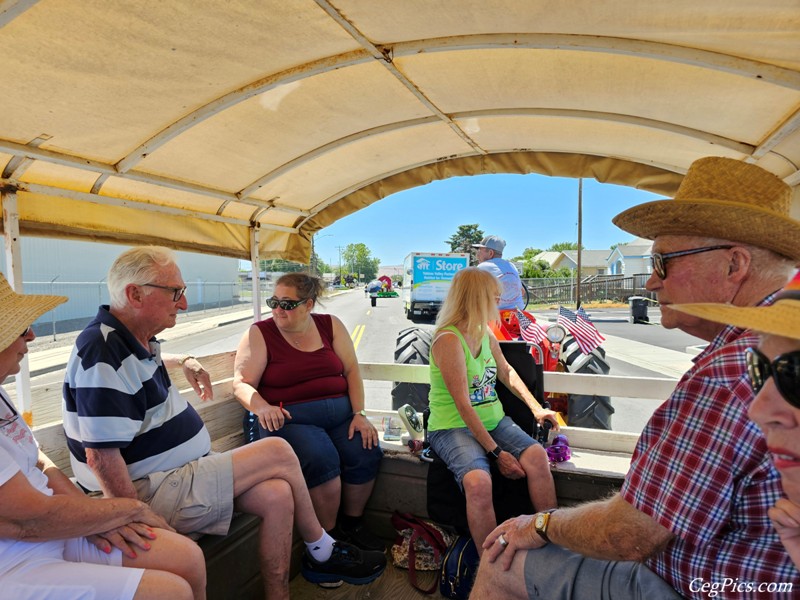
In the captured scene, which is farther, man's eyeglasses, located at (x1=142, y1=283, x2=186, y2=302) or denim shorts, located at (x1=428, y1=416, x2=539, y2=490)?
denim shorts, located at (x1=428, y1=416, x2=539, y2=490)

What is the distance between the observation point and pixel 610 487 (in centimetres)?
240

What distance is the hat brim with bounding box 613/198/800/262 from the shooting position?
4.59ft

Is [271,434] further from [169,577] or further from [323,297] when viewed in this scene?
[169,577]

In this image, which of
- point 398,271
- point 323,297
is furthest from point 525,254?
point 323,297

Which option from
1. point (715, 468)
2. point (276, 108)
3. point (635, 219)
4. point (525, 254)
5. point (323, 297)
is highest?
point (525, 254)

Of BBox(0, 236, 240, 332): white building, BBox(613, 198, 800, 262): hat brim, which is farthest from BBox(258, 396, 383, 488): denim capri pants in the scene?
BBox(0, 236, 240, 332): white building

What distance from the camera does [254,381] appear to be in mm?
2680

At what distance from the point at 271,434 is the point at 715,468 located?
2.07 m

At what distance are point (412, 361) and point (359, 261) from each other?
95.7 metres

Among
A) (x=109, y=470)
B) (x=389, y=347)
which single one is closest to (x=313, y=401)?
(x=109, y=470)

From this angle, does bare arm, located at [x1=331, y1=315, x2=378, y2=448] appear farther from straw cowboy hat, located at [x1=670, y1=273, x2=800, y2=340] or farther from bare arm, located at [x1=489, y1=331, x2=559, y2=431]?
straw cowboy hat, located at [x1=670, y1=273, x2=800, y2=340]

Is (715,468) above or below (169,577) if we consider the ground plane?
above

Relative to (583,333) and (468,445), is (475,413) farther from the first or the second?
(583,333)

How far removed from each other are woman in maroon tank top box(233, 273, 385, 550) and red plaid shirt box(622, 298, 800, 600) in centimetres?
165
